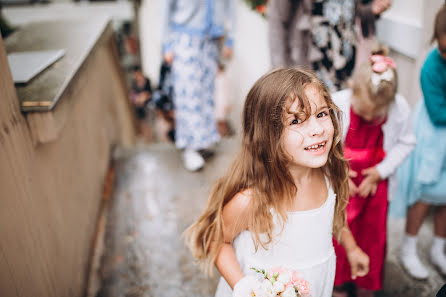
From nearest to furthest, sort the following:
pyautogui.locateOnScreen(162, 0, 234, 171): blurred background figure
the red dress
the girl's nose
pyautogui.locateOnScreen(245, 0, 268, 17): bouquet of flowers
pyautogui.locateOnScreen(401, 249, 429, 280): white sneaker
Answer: the girl's nose, the red dress, pyautogui.locateOnScreen(401, 249, 429, 280): white sneaker, pyautogui.locateOnScreen(162, 0, 234, 171): blurred background figure, pyautogui.locateOnScreen(245, 0, 268, 17): bouquet of flowers

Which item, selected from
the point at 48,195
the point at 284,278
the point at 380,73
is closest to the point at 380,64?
the point at 380,73

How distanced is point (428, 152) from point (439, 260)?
0.68m

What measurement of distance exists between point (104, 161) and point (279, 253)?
2.40 metres

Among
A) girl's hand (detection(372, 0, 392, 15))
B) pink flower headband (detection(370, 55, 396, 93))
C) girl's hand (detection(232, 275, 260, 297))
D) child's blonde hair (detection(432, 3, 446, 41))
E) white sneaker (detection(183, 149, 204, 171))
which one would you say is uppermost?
child's blonde hair (detection(432, 3, 446, 41))

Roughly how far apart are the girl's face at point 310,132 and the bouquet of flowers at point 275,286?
14.7 inches

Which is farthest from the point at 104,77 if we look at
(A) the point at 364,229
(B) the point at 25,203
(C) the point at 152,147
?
(A) the point at 364,229

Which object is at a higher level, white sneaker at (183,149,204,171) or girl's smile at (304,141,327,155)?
girl's smile at (304,141,327,155)

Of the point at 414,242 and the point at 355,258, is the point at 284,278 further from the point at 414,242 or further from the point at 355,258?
the point at 414,242

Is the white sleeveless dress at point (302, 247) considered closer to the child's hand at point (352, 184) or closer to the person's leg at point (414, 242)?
the child's hand at point (352, 184)

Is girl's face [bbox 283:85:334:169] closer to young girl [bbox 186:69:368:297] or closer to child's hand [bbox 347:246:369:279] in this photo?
young girl [bbox 186:69:368:297]

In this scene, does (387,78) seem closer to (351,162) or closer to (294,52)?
(351,162)

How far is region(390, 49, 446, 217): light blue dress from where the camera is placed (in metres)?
2.00

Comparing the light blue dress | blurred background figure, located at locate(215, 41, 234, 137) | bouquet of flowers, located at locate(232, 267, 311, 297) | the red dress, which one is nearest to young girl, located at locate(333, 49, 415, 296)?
the red dress

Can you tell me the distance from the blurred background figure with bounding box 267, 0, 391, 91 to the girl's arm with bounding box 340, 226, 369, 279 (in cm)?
126
